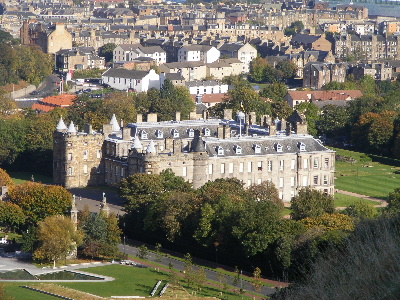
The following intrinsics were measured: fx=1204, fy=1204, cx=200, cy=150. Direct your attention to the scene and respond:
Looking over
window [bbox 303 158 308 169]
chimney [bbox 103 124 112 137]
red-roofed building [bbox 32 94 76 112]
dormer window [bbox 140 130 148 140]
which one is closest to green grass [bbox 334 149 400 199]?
window [bbox 303 158 308 169]

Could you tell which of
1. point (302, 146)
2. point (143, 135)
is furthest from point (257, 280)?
point (143, 135)

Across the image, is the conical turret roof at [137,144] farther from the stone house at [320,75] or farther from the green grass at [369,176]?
the stone house at [320,75]

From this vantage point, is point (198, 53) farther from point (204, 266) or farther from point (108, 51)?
point (204, 266)

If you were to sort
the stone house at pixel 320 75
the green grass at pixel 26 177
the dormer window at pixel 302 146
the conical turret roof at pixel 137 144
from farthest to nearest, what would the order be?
1. the stone house at pixel 320 75
2. the green grass at pixel 26 177
3. the dormer window at pixel 302 146
4. the conical turret roof at pixel 137 144

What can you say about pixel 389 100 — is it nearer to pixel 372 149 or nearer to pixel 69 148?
pixel 372 149

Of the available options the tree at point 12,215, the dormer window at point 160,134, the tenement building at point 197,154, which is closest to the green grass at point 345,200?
the tenement building at point 197,154

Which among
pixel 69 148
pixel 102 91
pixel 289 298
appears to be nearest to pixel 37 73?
pixel 102 91

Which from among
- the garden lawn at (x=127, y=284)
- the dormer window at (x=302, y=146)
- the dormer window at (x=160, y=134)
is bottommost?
the garden lawn at (x=127, y=284)

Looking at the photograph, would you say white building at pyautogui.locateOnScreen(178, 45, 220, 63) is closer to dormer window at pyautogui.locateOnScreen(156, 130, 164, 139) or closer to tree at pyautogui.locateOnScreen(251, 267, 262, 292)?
dormer window at pyautogui.locateOnScreen(156, 130, 164, 139)
